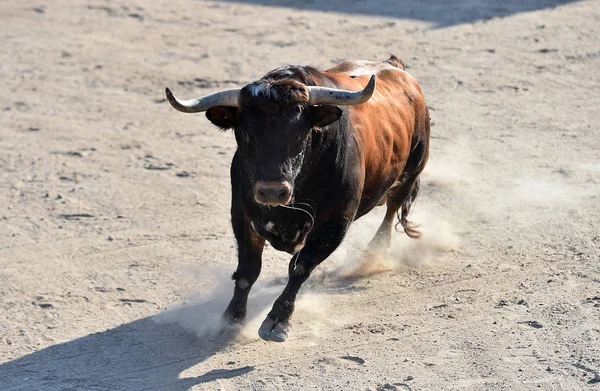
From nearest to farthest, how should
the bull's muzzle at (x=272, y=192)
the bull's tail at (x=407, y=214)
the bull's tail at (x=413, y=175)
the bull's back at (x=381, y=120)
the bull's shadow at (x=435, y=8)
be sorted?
1. the bull's muzzle at (x=272, y=192)
2. the bull's back at (x=381, y=120)
3. the bull's tail at (x=413, y=175)
4. the bull's tail at (x=407, y=214)
5. the bull's shadow at (x=435, y=8)

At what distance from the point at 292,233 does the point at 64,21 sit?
31.5ft

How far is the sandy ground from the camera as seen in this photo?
647 cm

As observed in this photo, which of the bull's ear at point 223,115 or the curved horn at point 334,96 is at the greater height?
the curved horn at point 334,96

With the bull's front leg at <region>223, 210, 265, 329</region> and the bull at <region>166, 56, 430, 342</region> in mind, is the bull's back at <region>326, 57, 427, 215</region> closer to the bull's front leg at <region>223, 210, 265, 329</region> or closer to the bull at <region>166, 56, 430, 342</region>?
the bull at <region>166, 56, 430, 342</region>

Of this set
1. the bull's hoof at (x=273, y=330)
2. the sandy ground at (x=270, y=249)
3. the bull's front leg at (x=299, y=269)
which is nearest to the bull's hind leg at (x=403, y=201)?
the sandy ground at (x=270, y=249)

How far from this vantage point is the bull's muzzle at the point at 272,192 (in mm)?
5906

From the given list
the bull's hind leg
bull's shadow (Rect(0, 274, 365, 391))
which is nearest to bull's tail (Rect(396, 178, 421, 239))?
the bull's hind leg

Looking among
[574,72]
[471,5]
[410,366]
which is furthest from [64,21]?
[410,366]

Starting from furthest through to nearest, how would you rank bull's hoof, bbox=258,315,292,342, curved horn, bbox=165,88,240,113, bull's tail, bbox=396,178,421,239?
bull's tail, bbox=396,178,421,239
bull's hoof, bbox=258,315,292,342
curved horn, bbox=165,88,240,113

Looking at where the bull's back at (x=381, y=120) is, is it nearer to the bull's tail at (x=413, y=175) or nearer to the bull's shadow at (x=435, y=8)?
the bull's tail at (x=413, y=175)

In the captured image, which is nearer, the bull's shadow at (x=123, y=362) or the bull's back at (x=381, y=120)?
the bull's shadow at (x=123, y=362)

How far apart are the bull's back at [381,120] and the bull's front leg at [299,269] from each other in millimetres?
498

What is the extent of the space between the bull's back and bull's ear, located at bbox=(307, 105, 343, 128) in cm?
58

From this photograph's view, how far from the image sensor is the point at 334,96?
20.6 feet
